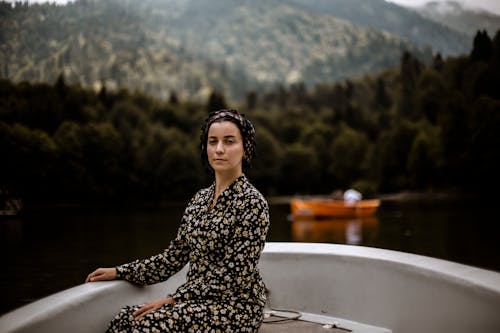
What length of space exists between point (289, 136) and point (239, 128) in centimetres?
4253

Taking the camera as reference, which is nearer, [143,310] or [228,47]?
[143,310]

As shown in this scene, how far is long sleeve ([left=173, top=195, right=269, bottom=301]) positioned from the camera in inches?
55.1

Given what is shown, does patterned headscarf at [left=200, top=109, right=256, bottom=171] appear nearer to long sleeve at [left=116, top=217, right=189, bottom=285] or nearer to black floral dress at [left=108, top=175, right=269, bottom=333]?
black floral dress at [left=108, top=175, right=269, bottom=333]

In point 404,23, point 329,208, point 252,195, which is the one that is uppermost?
point 404,23

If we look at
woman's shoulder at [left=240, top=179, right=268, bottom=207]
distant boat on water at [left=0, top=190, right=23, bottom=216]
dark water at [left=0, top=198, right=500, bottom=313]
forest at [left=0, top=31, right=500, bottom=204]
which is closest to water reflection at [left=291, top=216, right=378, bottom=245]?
dark water at [left=0, top=198, right=500, bottom=313]

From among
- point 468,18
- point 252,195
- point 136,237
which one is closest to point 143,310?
point 252,195

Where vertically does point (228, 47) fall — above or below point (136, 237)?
above

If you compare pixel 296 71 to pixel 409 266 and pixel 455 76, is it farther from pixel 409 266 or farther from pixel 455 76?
pixel 409 266

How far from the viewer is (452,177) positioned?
13.3 metres

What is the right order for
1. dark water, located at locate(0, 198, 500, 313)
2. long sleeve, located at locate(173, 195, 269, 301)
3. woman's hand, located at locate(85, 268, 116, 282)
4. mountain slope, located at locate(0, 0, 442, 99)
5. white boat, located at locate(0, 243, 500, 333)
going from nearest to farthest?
white boat, located at locate(0, 243, 500, 333) < long sleeve, located at locate(173, 195, 269, 301) < woman's hand, located at locate(85, 268, 116, 282) < dark water, located at locate(0, 198, 500, 313) < mountain slope, located at locate(0, 0, 442, 99)

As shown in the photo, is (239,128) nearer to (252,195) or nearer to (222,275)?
(252,195)

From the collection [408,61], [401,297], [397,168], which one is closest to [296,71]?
[408,61]

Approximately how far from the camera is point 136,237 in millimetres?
14453

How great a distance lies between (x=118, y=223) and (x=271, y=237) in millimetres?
5397
